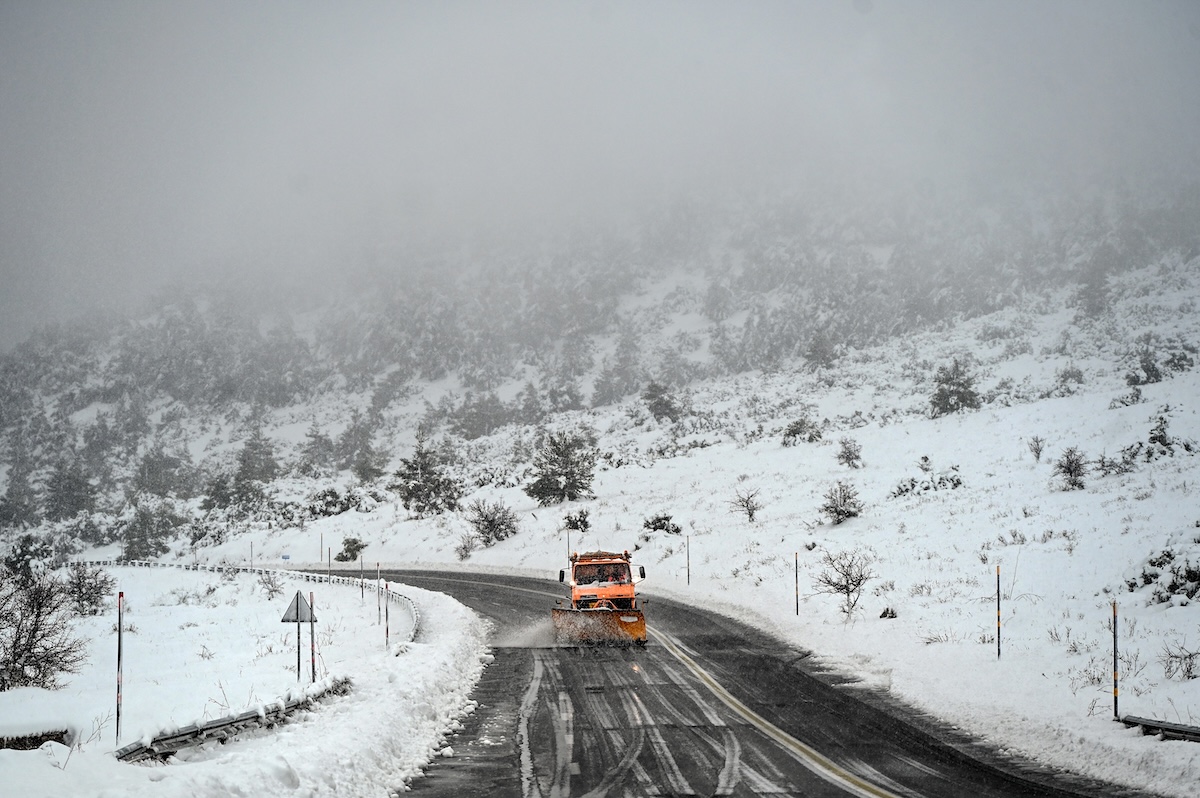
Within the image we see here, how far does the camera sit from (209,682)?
14055 mm

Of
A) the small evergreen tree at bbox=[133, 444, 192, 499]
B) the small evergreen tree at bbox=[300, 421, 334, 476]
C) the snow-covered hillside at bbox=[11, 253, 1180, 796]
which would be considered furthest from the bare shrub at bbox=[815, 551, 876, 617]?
the small evergreen tree at bbox=[300, 421, 334, 476]

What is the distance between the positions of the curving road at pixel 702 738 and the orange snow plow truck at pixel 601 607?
0.66 meters

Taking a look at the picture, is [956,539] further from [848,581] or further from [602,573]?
[602,573]

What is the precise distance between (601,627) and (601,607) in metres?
0.83

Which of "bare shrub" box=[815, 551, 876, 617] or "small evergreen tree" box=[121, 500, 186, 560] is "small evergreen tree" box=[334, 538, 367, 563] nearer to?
"small evergreen tree" box=[121, 500, 186, 560]

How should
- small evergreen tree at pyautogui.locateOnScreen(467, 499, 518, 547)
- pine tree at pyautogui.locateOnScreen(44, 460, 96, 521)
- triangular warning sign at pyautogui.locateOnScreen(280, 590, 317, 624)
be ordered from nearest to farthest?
triangular warning sign at pyautogui.locateOnScreen(280, 590, 317, 624), small evergreen tree at pyautogui.locateOnScreen(467, 499, 518, 547), pine tree at pyautogui.locateOnScreen(44, 460, 96, 521)

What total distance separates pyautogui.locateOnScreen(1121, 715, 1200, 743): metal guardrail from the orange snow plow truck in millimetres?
8892

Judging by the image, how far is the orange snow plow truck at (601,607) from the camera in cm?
1670

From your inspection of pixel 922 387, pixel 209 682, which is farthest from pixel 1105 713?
pixel 922 387

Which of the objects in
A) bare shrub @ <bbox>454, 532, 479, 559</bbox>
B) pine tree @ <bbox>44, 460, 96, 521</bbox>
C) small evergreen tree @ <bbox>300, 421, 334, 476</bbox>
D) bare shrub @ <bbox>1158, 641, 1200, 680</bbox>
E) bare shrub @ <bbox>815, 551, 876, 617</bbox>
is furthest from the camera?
small evergreen tree @ <bbox>300, 421, 334, 476</bbox>

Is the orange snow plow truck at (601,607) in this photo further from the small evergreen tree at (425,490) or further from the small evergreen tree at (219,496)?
the small evergreen tree at (219,496)

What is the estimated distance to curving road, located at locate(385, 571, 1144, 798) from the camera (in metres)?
8.00

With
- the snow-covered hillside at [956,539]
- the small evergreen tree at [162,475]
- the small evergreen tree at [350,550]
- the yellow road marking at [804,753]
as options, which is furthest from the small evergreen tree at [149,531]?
the yellow road marking at [804,753]

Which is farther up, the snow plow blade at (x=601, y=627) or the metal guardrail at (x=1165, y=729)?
the metal guardrail at (x=1165, y=729)
